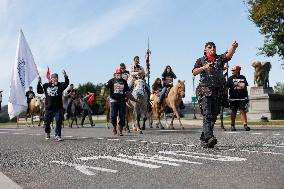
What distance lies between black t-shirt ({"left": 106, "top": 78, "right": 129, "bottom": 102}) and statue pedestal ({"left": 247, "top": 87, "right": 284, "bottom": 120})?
75.8ft

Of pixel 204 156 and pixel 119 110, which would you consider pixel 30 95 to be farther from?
pixel 204 156

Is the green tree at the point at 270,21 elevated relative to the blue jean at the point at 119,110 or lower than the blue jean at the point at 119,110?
elevated

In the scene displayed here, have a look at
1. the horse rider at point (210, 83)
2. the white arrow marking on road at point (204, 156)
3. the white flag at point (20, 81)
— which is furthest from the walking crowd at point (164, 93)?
the white flag at point (20, 81)

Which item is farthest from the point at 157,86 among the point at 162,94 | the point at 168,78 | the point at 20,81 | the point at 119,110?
the point at 20,81

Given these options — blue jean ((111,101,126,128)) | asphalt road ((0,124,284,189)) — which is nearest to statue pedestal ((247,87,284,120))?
blue jean ((111,101,126,128))

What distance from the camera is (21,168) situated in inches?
272

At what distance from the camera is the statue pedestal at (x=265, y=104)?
118 ft

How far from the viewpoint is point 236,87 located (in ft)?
54.1

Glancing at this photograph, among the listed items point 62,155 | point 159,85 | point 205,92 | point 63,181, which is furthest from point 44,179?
point 159,85

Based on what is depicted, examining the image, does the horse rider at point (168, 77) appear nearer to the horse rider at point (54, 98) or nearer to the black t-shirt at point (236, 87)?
the black t-shirt at point (236, 87)

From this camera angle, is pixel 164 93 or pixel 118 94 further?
pixel 164 93

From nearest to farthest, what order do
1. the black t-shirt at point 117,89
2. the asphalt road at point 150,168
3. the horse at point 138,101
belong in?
the asphalt road at point 150,168 < the black t-shirt at point 117,89 < the horse at point 138,101

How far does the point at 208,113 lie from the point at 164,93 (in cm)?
1107

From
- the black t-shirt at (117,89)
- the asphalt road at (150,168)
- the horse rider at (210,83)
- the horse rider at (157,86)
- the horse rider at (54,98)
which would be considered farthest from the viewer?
the horse rider at (157,86)
